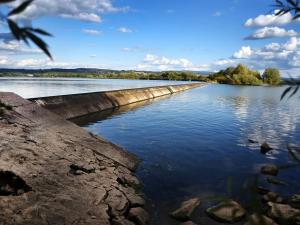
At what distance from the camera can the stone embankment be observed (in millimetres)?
8141

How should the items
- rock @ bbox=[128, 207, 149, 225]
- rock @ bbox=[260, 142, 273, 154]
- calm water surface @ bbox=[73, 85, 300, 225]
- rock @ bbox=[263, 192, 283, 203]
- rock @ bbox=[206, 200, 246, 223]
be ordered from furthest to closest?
rock @ bbox=[260, 142, 273, 154], calm water surface @ bbox=[73, 85, 300, 225], rock @ bbox=[263, 192, 283, 203], rock @ bbox=[206, 200, 246, 223], rock @ bbox=[128, 207, 149, 225]

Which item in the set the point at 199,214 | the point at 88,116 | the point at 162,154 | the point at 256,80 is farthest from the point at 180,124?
the point at 256,80

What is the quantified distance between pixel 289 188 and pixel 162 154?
6.55 metres

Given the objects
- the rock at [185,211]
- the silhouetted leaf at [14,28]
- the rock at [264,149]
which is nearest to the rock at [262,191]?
the rock at [185,211]

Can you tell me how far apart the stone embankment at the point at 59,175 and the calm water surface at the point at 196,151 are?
37.1 inches

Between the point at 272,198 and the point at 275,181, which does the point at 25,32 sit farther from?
the point at 275,181

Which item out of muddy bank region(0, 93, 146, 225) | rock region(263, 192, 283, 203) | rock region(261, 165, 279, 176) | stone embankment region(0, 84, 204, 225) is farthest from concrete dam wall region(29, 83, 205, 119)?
rock region(263, 192, 283, 203)

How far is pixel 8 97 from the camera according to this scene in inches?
672

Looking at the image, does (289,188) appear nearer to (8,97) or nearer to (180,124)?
(8,97)

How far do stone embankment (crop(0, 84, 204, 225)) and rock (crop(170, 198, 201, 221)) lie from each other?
948 millimetres

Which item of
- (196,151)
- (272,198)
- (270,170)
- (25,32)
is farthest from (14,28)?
(196,151)

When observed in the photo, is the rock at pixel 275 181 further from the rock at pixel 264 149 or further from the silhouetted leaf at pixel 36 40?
the silhouetted leaf at pixel 36 40

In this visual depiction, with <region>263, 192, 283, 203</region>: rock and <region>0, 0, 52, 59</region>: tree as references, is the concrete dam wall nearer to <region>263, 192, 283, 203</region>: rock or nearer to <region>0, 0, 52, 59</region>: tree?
<region>263, 192, 283, 203</region>: rock

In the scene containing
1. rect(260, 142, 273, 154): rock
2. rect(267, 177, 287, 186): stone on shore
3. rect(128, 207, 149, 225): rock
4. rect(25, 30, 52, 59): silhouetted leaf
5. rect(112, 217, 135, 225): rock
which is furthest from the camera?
rect(260, 142, 273, 154): rock
